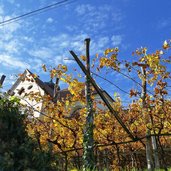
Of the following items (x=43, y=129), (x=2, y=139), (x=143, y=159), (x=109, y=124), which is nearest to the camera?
(x=2, y=139)

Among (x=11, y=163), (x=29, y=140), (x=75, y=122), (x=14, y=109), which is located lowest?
(x=11, y=163)

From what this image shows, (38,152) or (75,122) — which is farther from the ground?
(75,122)

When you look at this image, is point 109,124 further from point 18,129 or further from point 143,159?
point 18,129

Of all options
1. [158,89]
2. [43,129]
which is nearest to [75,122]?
[43,129]

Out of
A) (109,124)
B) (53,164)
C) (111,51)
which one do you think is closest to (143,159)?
(109,124)

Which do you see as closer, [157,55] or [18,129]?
[18,129]

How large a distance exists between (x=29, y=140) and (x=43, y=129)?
14752 millimetres

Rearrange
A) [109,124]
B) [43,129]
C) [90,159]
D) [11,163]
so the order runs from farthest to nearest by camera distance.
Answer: [43,129] < [109,124] < [90,159] < [11,163]

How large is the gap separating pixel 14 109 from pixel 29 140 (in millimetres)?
678

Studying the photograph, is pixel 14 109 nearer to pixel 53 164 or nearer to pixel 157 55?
pixel 53 164

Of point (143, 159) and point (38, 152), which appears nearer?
point (38, 152)

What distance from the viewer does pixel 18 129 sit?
3758mm

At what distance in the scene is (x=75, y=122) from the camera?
1453 centimetres

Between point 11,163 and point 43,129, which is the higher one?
point 43,129
